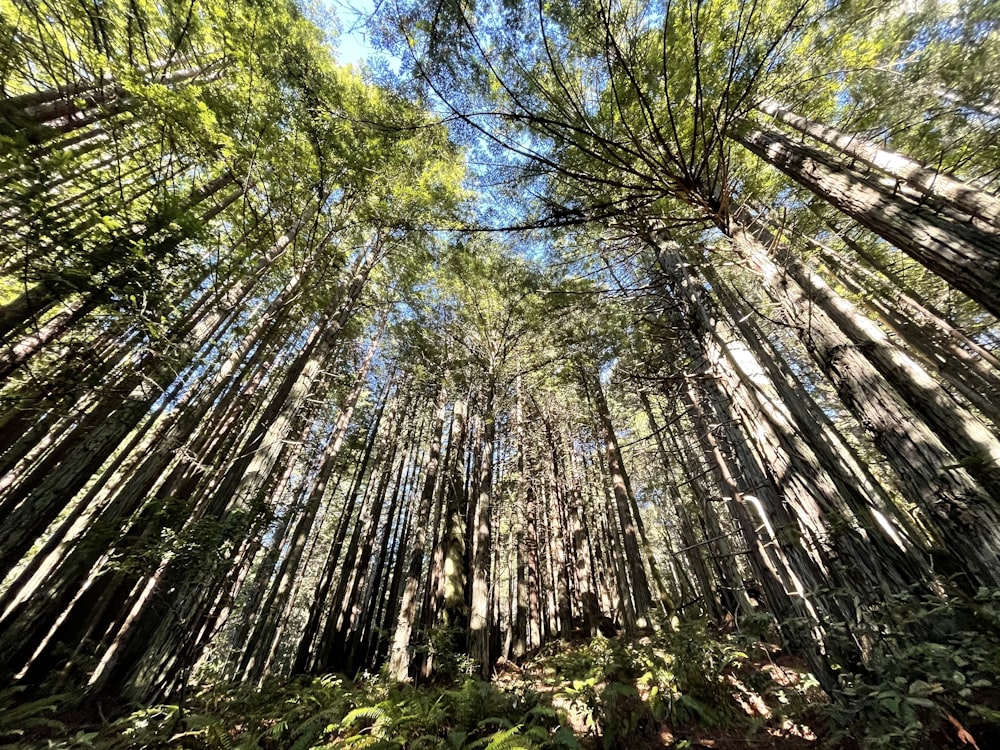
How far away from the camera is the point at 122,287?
3.61m

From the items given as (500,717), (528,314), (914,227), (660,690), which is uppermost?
(528,314)

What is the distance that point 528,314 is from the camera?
30.7ft

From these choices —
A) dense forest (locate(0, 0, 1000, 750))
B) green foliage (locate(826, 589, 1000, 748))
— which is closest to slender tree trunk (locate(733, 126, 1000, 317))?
dense forest (locate(0, 0, 1000, 750))

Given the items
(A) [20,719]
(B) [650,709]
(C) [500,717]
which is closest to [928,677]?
(B) [650,709]

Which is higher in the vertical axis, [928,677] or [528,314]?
[528,314]

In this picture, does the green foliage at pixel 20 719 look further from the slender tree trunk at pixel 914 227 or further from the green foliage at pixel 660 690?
the slender tree trunk at pixel 914 227

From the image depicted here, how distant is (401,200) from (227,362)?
4.56 metres

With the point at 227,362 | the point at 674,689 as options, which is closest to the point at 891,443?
the point at 674,689

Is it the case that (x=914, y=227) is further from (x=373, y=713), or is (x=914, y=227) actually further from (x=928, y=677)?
(x=373, y=713)

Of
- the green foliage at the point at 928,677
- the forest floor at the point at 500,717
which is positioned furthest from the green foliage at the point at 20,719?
the green foliage at the point at 928,677

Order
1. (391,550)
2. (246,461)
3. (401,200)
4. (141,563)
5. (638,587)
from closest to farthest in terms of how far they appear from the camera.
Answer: (141,563) < (246,461) < (401,200) < (638,587) < (391,550)

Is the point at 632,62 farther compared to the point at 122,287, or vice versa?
the point at 122,287

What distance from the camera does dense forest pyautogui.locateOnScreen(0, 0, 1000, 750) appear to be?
266cm

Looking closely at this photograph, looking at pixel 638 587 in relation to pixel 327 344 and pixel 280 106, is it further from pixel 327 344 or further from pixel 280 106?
pixel 280 106
